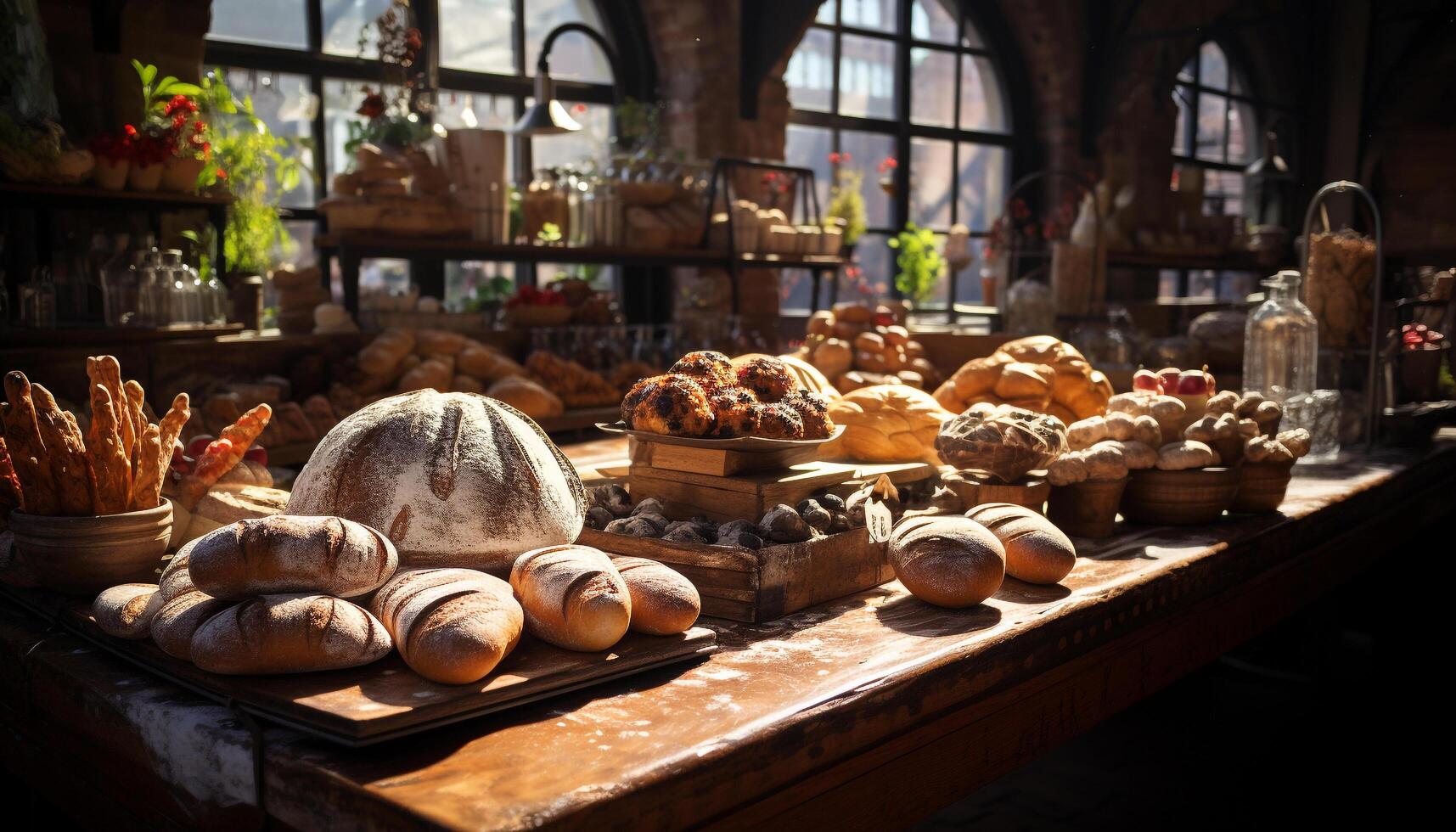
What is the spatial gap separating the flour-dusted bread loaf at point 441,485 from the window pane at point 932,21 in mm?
7443

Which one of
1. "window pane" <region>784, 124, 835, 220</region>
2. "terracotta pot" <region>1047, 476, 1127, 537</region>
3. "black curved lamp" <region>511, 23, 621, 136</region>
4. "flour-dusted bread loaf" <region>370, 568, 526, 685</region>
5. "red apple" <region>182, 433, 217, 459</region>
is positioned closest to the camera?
"flour-dusted bread loaf" <region>370, 568, 526, 685</region>

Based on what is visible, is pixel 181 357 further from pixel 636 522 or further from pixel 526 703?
pixel 526 703

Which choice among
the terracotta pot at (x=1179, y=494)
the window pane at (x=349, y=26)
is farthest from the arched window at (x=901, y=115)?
the terracotta pot at (x=1179, y=494)

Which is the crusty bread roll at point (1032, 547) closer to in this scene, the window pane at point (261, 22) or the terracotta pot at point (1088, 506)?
the terracotta pot at point (1088, 506)

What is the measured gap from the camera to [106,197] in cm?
358

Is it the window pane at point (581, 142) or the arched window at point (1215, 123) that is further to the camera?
the arched window at point (1215, 123)

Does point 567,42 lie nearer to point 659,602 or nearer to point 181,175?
point 181,175

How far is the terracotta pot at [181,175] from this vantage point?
3707 mm

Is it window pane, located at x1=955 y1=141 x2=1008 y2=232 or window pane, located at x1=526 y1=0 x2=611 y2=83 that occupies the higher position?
→ window pane, located at x1=526 y1=0 x2=611 y2=83

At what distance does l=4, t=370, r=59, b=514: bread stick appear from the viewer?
1497 mm

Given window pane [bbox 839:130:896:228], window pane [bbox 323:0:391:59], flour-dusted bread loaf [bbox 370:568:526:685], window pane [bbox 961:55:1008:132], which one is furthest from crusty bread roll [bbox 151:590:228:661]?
window pane [bbox 961:55:1008:132]

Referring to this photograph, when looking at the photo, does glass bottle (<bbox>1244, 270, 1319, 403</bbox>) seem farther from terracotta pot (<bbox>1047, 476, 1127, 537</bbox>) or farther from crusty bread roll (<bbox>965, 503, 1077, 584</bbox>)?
crusty bread roll (<bbox>965, 503, 1077, 584</bbox>)

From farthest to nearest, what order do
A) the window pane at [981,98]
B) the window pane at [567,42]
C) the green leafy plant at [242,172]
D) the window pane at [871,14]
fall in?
1. the window pane at [981,98]
2. the window pane at [871,14]
3. the window pane at [567,42]
4. the green leafy plant at [242,172]

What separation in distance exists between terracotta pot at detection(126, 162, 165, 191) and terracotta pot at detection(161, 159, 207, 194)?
0.04 metres
